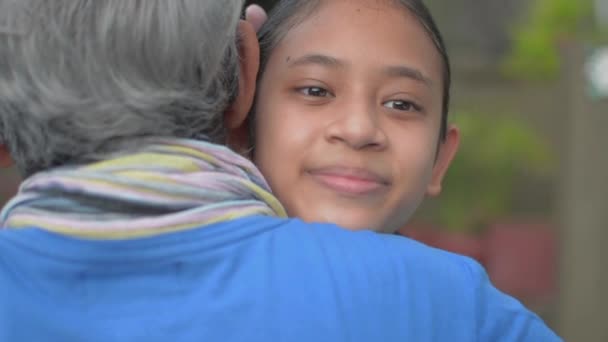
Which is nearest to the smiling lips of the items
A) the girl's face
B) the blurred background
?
the girl's face

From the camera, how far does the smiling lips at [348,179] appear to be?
208cm

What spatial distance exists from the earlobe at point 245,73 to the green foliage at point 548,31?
21.6ft

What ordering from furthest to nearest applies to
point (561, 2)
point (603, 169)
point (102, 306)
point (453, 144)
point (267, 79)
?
point (561, 2), point (603, 169), point (453, 144), point (267, 79), point (102, 306)

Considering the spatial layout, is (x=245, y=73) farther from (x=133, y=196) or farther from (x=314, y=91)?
(x=133, y=196)

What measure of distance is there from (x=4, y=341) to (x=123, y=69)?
1.52ft

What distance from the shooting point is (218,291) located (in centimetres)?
160

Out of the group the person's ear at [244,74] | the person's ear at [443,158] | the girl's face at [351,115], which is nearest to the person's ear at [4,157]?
the person's ear at [244,74]

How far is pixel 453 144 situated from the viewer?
2.62m

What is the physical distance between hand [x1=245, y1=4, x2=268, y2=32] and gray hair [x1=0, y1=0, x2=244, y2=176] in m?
0.56

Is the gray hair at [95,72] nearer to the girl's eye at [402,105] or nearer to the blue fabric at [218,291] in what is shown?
the blue fabric at [218,291]

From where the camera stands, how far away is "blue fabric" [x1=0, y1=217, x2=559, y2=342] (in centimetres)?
158

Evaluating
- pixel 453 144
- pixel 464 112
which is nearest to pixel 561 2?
pixel 464 112

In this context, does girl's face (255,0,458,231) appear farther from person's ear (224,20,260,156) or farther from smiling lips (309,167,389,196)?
person's ear (224,20,260,156)

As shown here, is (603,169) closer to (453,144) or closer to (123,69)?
(453,144)
